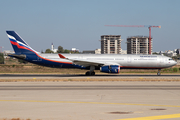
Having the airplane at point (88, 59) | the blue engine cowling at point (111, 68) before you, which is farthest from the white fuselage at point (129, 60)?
the blue engine cowling at point (111, 68)

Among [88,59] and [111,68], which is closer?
[111,68]

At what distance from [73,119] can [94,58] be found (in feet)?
86.7

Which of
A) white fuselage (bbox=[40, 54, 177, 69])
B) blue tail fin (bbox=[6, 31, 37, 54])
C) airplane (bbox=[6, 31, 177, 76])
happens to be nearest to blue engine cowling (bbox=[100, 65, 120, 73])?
airplane (bbox=[6, 31, 177, 76])

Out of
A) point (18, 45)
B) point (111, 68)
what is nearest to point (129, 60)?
point (111, 68)

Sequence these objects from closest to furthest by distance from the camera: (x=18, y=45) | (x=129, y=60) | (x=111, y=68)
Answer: (x=111, y=68) < (x=129, y=60) < (x=18, y=45)

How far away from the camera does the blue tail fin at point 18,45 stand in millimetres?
35562

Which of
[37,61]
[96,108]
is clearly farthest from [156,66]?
[96,108]

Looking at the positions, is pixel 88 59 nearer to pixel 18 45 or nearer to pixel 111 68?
pixel 111 68

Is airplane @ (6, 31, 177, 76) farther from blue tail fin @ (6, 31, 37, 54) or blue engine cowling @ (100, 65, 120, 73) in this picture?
blue engine cowling @ (100, 65, 120, 73)

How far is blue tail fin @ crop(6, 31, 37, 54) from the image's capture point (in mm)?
35562

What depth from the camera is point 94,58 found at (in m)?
35.5

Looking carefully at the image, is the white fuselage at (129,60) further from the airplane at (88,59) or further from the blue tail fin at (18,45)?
the blue tail fin at (18,45)

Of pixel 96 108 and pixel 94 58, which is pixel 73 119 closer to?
pixel 96 108

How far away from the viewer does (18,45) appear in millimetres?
35625
